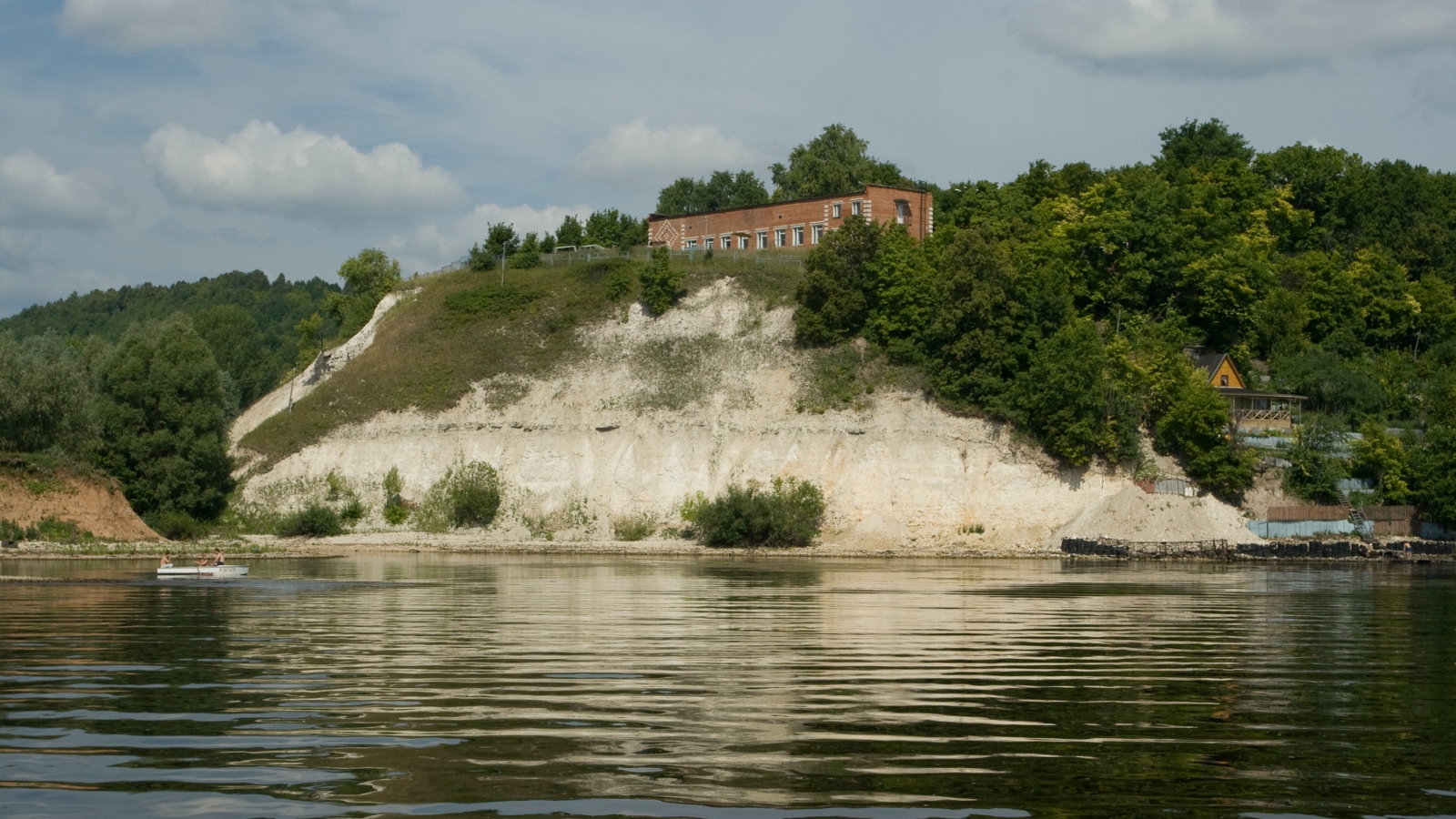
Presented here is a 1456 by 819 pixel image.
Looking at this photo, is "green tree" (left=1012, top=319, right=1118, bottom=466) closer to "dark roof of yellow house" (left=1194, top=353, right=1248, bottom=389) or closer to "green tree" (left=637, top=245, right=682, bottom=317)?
"dark roof of yellow house" (left=1194, top=353, right=1248, bottom=389)

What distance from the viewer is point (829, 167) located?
123562 millimetres

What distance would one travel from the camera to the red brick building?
327 ft

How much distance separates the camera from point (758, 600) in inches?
1567

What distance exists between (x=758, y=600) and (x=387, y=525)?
1897 inches

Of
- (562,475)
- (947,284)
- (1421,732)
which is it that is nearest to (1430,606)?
(1421,732)

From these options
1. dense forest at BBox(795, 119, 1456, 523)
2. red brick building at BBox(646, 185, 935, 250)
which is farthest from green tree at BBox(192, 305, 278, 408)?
dense forest at BBox(795, 119, 1456, 523)

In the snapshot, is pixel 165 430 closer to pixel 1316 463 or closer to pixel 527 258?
pixel 527 258

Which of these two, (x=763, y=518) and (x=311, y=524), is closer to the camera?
(x=763, y=518)

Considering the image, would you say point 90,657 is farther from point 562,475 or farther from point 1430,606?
point 562,475

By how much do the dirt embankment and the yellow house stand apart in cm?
6625

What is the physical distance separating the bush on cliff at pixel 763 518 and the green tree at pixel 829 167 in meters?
50.2

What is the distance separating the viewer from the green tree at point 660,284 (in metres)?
93.9

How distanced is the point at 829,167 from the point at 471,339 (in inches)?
1743

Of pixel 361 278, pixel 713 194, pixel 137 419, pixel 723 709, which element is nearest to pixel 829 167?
pixel 713 194
